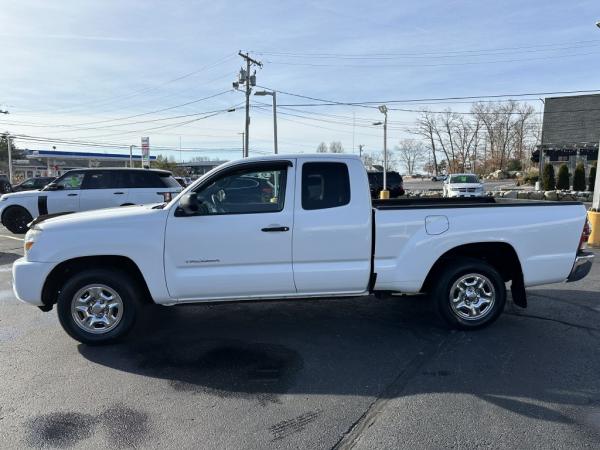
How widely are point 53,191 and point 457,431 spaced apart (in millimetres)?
11901

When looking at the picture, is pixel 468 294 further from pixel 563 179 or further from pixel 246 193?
pixel 563 179

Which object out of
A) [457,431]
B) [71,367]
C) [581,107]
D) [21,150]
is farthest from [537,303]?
[21,150]

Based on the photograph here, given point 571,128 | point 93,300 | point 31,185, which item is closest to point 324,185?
point 93,300

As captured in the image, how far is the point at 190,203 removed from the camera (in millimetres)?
4449

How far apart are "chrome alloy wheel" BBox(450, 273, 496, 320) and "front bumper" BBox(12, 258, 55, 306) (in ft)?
13.6

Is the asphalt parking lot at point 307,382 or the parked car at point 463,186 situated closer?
the asphalt parking lot at point 307,382

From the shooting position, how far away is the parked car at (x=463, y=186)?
26.1 metres

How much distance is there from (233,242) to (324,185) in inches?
42.6

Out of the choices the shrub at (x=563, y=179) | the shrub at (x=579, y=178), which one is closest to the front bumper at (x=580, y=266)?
the shrub at (x=579, y=178)

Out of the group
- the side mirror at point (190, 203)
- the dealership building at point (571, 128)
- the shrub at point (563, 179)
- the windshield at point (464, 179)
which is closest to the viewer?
the side mirror at point (190, 203)

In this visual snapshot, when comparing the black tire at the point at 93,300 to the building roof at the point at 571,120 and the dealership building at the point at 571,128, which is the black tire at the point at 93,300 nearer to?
the dealership building at the point at 571,128

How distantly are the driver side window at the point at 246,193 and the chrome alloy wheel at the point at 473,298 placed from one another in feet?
7.05

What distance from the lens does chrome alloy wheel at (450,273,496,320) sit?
16.5 feet

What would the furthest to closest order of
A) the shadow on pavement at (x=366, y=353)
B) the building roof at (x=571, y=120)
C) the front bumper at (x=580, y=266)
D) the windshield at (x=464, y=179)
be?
the building roof at (x=571, y=120) < the windshield at (x=464, y=179) < the front bumper at (x=580, y=266) < the shadow on pavement at (x=366, y=353)
